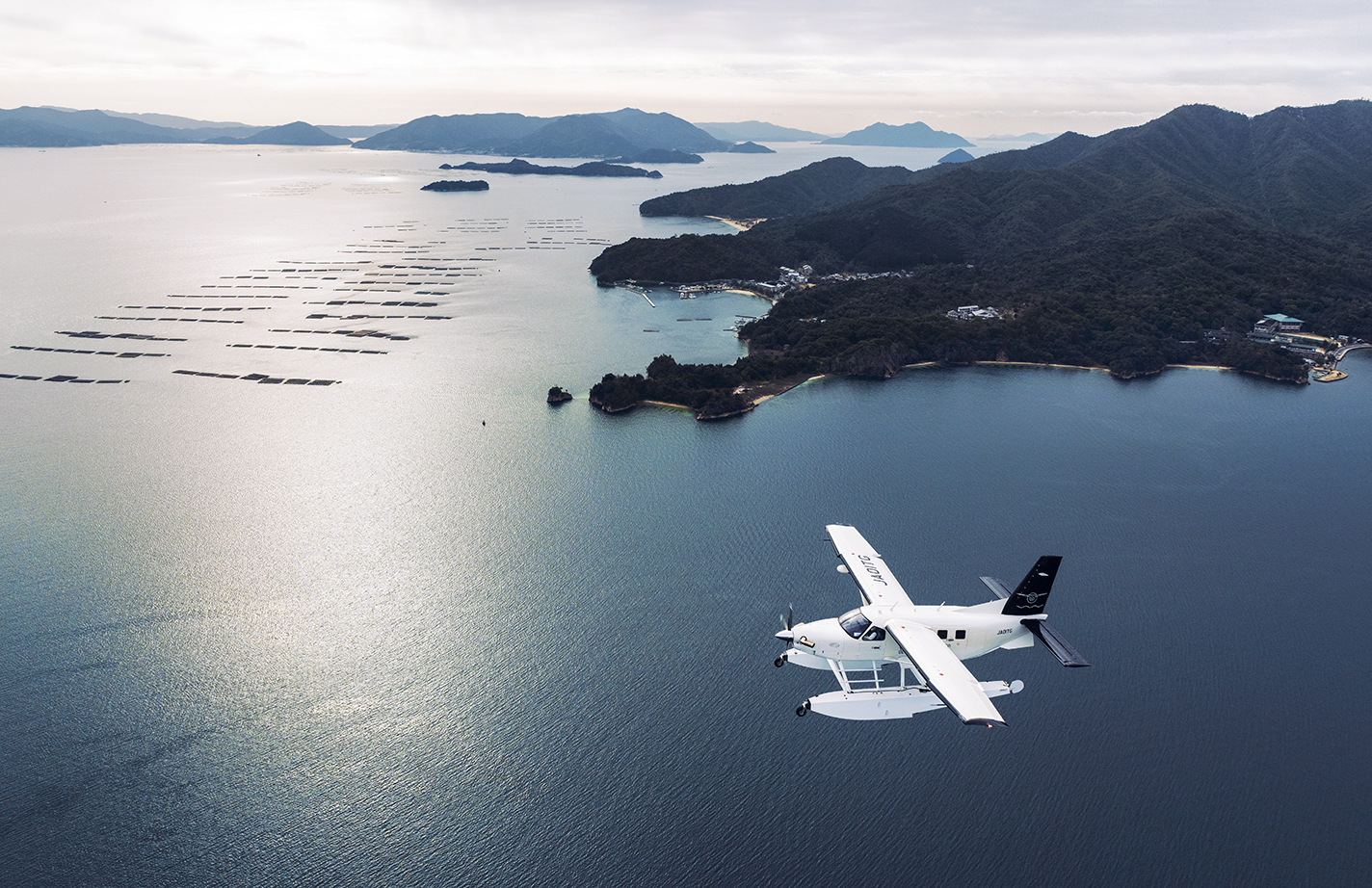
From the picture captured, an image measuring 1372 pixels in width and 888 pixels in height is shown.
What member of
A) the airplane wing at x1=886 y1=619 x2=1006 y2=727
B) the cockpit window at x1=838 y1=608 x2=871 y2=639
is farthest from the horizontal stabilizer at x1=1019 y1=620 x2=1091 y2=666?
the cockpit window at x1=838 y1=608 x2=871 y2=639

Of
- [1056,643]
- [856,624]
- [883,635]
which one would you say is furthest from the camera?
[856,624]

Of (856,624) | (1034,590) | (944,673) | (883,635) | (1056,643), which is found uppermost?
(1034,590)

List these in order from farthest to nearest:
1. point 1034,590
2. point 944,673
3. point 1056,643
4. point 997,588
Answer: point 997,588 < point 1034,590 < point 1056,643 < point 944,673

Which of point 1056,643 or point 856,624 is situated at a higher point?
point 856,624

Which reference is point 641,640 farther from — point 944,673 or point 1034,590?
point 1034,590

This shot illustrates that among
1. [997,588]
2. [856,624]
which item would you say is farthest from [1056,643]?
[856,624]

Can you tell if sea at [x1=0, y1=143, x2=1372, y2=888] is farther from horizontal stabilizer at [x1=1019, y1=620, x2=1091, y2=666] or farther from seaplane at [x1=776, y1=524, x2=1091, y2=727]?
horizontal stabilizer at [x1=1019, y1=620, x2=1091, y2=666]

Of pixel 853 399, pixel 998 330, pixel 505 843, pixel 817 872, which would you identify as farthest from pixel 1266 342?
pixel 505 843
